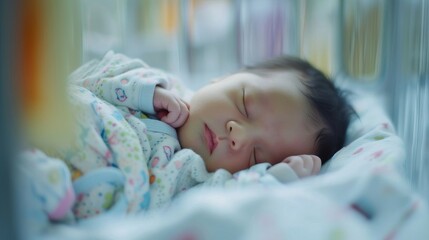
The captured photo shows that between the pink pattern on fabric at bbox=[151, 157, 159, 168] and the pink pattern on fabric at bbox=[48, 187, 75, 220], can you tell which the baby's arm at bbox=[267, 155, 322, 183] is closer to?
the pink pattern on fabric at bbox=[151, 157, 159, 168]

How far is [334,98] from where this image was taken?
0.92 metres

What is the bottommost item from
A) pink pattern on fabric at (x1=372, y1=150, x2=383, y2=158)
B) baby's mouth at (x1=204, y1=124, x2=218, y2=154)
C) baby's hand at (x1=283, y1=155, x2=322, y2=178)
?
baby's hand at (x1=283, y1=155, x2=322, y2=178)

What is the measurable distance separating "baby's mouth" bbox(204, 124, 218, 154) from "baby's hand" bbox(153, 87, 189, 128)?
0.05 m

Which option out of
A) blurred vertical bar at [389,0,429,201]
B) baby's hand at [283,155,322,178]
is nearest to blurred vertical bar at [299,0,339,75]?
blurred vertical bar at [389,0,429,201]

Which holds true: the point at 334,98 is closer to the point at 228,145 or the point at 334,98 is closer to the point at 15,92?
the point at 228,145

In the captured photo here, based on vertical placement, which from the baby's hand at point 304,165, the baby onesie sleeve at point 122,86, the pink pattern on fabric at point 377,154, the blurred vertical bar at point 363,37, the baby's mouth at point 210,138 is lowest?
the baby's hand at point 304,165

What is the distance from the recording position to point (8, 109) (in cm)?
35

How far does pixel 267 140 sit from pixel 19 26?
21.5 inches

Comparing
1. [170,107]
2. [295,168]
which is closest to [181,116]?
[170,107]

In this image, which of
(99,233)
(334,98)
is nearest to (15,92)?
(99,233)

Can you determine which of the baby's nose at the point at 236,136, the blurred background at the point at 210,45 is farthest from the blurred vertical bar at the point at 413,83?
the baby's nose at the point at 236,136

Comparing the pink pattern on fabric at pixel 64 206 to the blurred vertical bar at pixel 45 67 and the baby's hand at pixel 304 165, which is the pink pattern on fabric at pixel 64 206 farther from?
the baby's hand at pixel 304 165

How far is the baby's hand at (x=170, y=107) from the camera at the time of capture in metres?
0.87

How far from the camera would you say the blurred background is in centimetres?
36
